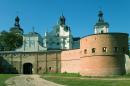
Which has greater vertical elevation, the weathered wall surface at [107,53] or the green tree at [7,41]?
the green tree at [7,41]

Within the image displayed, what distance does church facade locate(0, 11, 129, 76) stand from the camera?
101 ft

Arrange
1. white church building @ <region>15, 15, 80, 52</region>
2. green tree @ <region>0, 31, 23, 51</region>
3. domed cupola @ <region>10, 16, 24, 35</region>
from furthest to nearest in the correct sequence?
domed cupola @ <region>10, 16, 24, 35</region> < white church building @ <region>15, 15, 80, 52</region> < green tree @ <region>0, 31, 23, 51</region>

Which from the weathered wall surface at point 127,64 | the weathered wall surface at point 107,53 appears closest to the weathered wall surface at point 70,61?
the weathered wall surface at point 107,53

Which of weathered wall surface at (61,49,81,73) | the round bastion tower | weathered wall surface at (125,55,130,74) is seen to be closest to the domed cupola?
weathered wall surface at (61,49,81,73)

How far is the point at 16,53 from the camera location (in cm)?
4678

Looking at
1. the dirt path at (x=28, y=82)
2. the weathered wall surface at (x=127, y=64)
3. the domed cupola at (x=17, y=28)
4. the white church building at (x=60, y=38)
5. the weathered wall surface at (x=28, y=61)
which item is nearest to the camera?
the dirt path at (x=28, y=82)

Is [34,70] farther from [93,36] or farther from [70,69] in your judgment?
[93,36]

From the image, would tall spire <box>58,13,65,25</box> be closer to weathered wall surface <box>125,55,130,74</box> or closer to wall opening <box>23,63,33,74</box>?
wall opening <box>23,63,33,74</box>

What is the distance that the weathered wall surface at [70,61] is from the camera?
39.4m

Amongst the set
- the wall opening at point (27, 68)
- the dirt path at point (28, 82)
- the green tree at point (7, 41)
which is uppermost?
the green tree at point (7, 41)

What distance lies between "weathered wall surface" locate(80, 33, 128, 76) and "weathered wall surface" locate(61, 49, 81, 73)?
22.7 feet

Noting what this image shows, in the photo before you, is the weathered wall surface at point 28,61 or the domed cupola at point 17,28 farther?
the domed cupola at point 17,28

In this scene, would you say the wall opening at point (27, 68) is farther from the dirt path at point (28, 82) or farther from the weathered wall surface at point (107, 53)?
the dirt path at point (28, 82)

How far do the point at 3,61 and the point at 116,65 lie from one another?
22.0 m
